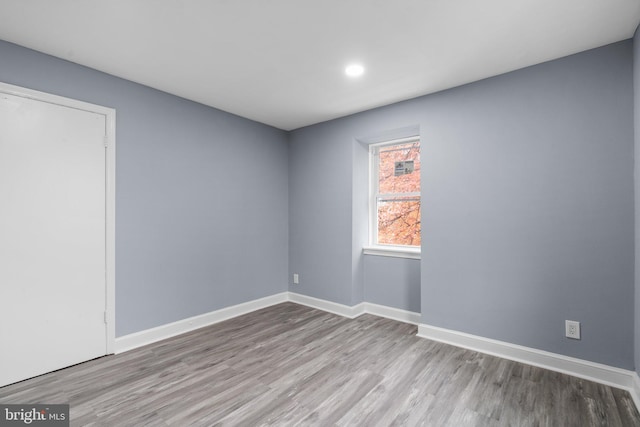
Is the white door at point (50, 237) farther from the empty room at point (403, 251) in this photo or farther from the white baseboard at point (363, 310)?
the white baseboard at point (363, 310)

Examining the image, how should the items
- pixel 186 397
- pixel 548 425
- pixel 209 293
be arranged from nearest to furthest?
1. pixel 548 425
2. pixel 186 397
3. pixel 209 293

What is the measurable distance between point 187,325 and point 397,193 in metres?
2.91

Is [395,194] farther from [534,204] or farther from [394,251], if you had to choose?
[534,204]

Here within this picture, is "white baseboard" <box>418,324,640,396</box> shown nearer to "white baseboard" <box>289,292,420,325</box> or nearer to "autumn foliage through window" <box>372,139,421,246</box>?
"white baseboard" <box>289,292,420,325</box>

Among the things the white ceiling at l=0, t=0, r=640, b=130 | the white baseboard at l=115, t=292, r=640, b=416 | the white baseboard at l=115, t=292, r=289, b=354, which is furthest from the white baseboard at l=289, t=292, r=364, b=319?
the white ceiling at l=0, t=0, r=640, b=130

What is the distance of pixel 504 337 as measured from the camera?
2611mm

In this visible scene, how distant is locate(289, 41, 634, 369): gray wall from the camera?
7.13 ft

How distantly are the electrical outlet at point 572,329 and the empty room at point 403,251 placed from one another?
2 centimetres

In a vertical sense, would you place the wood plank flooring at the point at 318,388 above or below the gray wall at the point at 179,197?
below

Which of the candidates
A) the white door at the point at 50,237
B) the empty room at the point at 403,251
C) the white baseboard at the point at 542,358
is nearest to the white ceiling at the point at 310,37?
the empty room at the point at 403,251

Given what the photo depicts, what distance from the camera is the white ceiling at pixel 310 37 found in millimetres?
1812

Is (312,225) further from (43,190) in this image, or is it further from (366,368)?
(43,190)

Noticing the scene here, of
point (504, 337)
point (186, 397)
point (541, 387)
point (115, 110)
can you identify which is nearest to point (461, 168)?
point (504, 337)

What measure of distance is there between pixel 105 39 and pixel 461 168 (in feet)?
10.4
